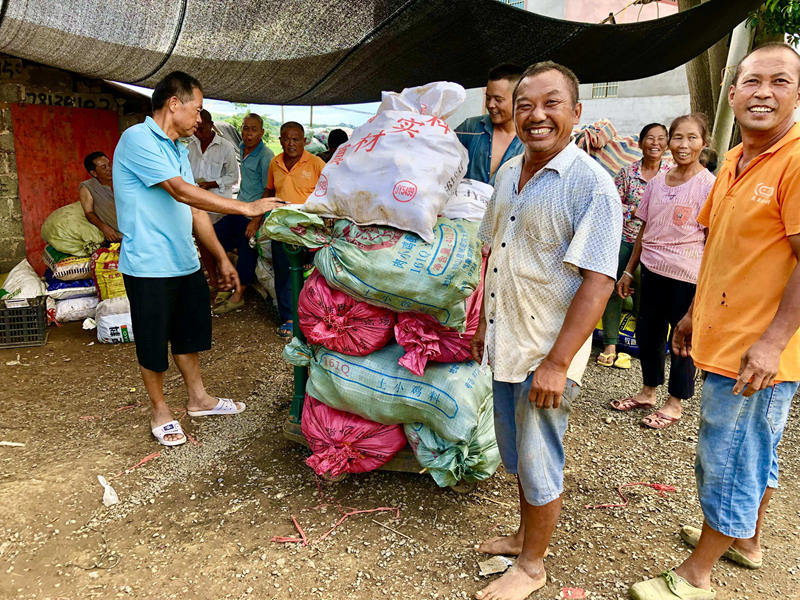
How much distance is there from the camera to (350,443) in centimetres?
245

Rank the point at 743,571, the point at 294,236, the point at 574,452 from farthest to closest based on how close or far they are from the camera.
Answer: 1. the point at 574,452
2. the point at 294,236
3. the point at 743,571

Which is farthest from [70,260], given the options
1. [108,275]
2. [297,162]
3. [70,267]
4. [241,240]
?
[297,162]

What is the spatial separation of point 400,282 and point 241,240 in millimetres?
3808

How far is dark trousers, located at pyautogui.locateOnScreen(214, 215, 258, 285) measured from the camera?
558 cm

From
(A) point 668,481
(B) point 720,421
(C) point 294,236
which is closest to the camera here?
(B) point 720,421

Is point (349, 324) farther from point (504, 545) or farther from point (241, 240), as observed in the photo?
point (241, 240)

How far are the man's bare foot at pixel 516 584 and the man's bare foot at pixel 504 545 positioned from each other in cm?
15

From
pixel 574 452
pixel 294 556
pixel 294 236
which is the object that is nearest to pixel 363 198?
pixel 294 236

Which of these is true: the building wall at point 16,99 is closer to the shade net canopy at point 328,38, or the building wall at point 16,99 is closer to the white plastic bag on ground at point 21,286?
the white plastic bag on ground at point 21,286

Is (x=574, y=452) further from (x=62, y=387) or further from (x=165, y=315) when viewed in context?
(x=62, y=387)

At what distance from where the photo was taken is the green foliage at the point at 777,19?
14.4 feet

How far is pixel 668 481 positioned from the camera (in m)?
2.72

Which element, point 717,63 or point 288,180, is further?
point 717,63

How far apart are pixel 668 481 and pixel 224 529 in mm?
2092
